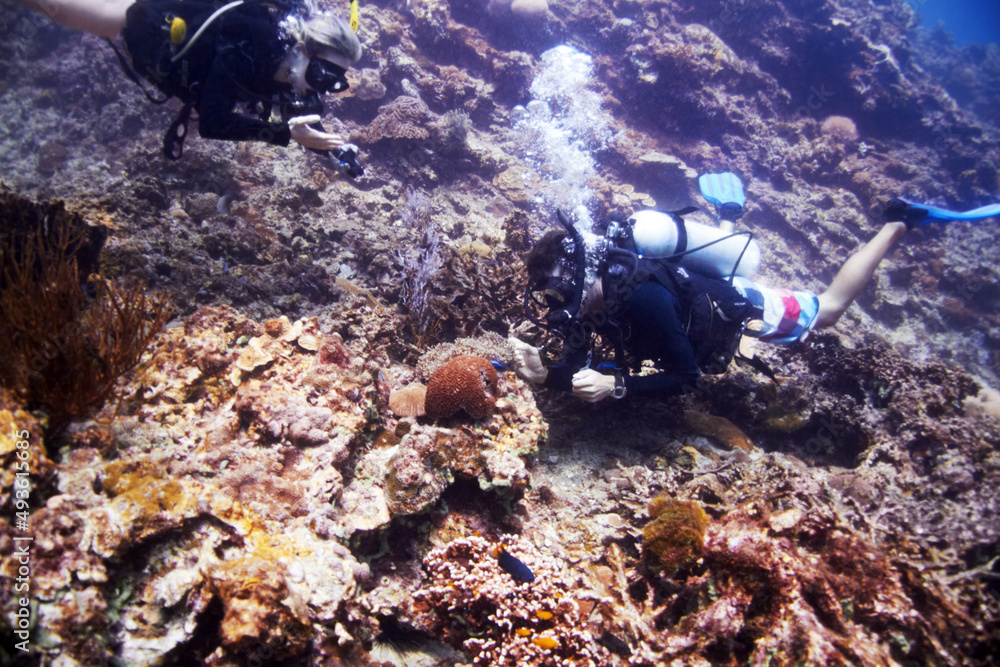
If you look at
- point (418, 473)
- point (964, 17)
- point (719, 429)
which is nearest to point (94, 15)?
point (418, 473)

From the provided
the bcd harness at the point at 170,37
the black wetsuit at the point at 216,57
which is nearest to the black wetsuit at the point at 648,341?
the black wetsuit at the point at 216,57

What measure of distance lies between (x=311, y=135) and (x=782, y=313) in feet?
17.9

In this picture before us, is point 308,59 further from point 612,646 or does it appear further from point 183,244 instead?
point 612,646

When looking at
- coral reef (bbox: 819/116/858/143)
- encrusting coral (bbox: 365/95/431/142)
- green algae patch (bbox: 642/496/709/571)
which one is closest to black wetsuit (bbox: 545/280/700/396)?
green algae patch (bbox: 642/496/709/571)

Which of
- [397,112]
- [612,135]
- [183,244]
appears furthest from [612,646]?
[612,135]

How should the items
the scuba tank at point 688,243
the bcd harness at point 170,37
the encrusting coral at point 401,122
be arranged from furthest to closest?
1. the encrusting coral at point 401,122
2. the scuba tank at point 688,243
3. the bcd harness at point 170,37

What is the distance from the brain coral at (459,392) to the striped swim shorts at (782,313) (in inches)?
126

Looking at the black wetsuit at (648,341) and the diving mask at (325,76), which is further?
the diving mask at (325,76)

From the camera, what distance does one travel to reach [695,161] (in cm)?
1283

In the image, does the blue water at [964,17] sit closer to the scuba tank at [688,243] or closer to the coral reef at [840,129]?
the coral reef at [840,129]

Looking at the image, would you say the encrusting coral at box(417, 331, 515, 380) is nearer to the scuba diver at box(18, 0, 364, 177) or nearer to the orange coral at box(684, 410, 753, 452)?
the scuba diver at box(18, 0, 364, 177)

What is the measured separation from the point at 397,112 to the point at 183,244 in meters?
6.06

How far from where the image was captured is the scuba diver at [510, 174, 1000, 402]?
3609mm

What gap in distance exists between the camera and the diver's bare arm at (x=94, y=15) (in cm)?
343
